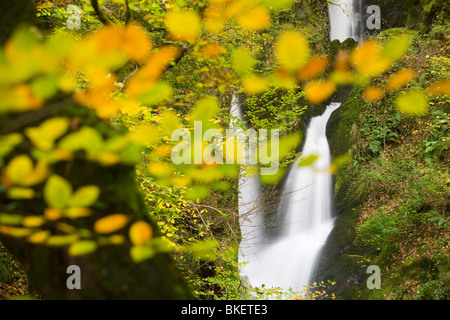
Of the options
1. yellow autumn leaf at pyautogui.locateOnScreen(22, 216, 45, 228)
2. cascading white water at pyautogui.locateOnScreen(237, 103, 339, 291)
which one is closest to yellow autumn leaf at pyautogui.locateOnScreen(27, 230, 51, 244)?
yellow autumn leaf at pyautogui.locateOnScreen(22, 216, 45, 228)

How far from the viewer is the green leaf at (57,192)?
3.91 feet

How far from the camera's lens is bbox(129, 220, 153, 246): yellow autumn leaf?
1240mm

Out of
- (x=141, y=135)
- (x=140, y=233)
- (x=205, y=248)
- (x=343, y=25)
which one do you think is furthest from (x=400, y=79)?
(x=140, y=233)

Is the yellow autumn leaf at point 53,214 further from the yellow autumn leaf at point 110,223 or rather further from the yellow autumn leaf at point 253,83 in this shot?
the yellow autumn leaf at point 253,83

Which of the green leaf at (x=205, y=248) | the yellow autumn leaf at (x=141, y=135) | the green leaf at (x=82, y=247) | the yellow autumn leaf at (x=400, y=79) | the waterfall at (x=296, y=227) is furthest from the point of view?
the yellow autumn leaf at (x=400, y=79)

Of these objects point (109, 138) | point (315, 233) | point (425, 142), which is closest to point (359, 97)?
point (425, 142)

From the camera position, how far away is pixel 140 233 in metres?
1.28

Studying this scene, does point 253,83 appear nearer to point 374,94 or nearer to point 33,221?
point 33,221

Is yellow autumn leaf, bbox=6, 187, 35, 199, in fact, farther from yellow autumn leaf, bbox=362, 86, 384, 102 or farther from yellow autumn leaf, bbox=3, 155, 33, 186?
yellow autumn leaf, bbox=362, 86, 384, 102

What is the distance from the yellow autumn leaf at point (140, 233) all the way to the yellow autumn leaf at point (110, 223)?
43 mm

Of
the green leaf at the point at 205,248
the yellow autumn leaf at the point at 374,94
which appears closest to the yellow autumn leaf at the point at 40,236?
the green leaf at the point at 205,248

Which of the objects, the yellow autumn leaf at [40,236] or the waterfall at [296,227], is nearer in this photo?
the yellow autumn leaf at [40,236]

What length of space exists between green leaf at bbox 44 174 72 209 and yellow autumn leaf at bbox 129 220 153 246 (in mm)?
261
